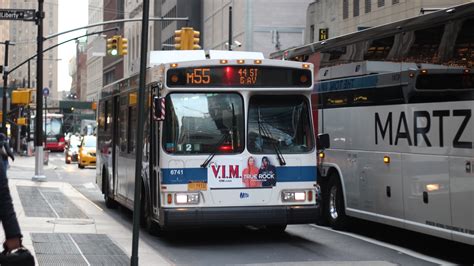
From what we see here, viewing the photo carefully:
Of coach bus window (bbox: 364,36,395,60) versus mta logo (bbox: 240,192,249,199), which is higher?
coach bus window (bbox: 364,36,395,60)

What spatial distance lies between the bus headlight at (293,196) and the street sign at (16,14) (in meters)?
16.2

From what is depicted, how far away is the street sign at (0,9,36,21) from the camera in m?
25.1

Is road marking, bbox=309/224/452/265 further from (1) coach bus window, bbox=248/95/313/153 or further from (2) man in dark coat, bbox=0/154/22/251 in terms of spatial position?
(2) man in dark coat, bbox=0/154/22/251

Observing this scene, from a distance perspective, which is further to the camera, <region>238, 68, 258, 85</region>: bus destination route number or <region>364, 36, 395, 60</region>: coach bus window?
<region>364, 36, 395, 60</region>: coach bus window

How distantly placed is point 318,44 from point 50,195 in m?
9.01

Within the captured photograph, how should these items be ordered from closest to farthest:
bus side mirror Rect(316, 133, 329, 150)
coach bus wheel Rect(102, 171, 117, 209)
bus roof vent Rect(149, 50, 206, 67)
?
1. bus side mirror Rect(316, 133, 329, 150)
2. bus roof vent Rect(149, 50, 206, 67)
3. coach bus wheel Rect(102, 171, 117, 209)

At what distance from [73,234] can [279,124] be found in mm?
3940

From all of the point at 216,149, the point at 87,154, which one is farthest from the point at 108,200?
the point at 87,154

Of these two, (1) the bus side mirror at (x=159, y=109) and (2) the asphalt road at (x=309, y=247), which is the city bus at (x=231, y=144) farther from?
(2) the asphalt road at (x=309, y=247)

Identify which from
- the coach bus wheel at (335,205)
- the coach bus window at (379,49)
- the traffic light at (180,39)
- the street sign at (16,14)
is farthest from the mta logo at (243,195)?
the traffic light at (180,39)

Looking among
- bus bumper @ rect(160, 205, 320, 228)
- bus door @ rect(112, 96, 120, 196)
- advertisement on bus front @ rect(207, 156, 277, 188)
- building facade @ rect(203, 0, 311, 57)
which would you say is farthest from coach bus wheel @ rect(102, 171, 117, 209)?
building facade @ rect(203, 0, 311, 57)

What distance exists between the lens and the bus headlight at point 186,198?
37.7 ft

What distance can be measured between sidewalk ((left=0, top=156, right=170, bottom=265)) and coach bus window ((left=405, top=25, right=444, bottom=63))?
475 cm

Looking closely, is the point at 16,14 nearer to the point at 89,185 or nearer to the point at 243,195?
the point at 89,185
